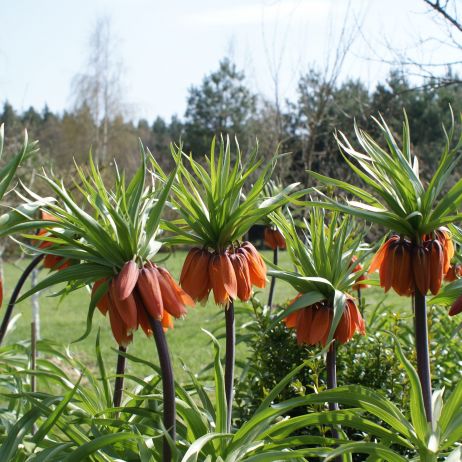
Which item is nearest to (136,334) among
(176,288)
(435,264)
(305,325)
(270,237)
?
(270,237)

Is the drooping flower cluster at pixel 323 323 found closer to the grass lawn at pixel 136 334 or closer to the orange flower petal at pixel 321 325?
the orange flower petal at pixel 321 325

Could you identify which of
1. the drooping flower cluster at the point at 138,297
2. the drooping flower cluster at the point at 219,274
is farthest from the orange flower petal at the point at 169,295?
the drooping flower cluster at the point at 219,274

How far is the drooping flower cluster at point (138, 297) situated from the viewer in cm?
180

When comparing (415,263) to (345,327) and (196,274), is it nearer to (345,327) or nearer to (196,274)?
(345,327)

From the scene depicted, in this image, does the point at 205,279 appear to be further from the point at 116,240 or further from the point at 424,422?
the point at 424,422

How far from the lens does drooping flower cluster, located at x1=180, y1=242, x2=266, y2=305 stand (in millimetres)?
2197

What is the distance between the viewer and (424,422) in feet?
5.81

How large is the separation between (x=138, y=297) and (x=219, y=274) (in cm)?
38

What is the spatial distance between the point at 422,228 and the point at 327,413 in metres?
0.62

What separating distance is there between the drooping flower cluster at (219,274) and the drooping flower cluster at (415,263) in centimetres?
45

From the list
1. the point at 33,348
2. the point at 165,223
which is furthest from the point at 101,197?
the point at 33,348

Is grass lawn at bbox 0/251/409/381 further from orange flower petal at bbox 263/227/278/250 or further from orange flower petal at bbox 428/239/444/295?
orange flower petal at bbox 428/239/444/295

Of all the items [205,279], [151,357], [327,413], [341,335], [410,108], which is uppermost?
[410,108]

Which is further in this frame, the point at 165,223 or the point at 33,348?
the point at 33,348
